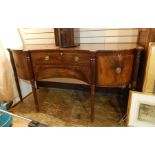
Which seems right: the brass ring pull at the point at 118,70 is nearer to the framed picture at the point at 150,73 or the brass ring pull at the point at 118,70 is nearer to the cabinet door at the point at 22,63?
the framed picture at the point at 150,73

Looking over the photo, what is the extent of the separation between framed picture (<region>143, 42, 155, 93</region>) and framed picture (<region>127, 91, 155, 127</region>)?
49 mm

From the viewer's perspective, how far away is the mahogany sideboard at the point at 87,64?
3.28ft

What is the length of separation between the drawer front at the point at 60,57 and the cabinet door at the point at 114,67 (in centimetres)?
10

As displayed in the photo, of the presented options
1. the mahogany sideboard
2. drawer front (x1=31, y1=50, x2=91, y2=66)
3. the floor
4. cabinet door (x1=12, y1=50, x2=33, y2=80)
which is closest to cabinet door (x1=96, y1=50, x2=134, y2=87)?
the mahogany sideboard

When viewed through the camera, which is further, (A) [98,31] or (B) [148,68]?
(A) [98,31]

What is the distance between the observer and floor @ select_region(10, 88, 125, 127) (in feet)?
4.07

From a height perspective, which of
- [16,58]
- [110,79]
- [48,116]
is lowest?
[48,116]

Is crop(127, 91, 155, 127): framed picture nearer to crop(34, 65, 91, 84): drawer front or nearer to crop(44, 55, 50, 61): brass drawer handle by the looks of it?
crop(34, 65, 91, 84): drawer front

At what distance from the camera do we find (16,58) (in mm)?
1249
